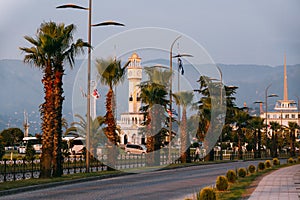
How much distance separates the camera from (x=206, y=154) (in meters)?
68.4

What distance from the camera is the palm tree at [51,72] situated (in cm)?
3228

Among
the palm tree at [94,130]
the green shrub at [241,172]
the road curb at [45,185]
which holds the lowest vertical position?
the road curb at [45,185]

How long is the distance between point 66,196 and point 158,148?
3006cm

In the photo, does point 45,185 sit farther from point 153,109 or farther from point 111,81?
point 153,109

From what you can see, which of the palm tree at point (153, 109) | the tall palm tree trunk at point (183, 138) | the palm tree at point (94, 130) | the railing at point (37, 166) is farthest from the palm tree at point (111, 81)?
the tall palm tree trunk at point (183, 138)

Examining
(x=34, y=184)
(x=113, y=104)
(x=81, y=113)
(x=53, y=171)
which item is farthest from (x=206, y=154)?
(x=34, y=184)

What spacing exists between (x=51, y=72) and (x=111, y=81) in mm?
10679

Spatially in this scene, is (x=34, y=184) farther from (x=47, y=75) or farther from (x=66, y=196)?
(x=47, y=75)

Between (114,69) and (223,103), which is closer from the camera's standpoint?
(114,69)

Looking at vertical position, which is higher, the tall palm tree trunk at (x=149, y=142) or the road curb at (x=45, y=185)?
Answer: the tall palm tree trunk at (x=149, y=142)

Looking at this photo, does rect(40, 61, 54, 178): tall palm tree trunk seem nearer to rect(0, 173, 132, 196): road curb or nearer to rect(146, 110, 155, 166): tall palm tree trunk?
rect(0, 173, 132, 196): road curb

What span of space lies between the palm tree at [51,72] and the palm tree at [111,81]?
8783 mm

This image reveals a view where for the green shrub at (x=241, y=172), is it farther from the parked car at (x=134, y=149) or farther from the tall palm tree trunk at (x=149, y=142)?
the parked car at (x=134, y=149)

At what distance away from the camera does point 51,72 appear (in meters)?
32.6
